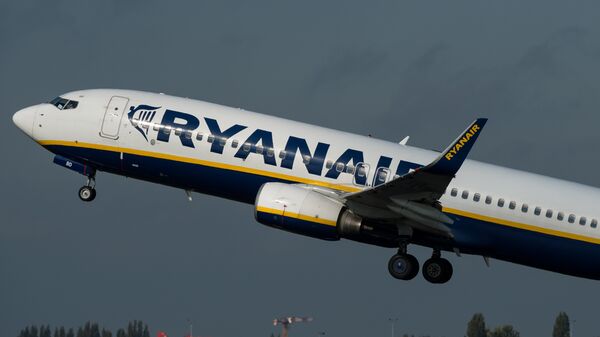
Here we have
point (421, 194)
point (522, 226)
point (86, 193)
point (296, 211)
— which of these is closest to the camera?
point (421, 194)

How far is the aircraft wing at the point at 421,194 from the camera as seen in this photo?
4284 cm

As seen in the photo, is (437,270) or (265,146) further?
(437,270)

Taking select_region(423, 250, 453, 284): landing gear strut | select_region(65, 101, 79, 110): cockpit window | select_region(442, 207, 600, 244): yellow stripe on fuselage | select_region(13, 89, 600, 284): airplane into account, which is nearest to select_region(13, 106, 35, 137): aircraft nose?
select_region(65, 101, 79, 110): cockpit window

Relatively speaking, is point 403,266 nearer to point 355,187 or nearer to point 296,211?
point 355,187

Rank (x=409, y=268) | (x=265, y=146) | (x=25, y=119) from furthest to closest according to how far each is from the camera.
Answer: (x=25, y=119) → (x=265, y=146) → (x=409, y=268)

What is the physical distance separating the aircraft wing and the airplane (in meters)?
0.06

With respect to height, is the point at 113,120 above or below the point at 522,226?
above

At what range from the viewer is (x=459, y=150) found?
42.8 meters

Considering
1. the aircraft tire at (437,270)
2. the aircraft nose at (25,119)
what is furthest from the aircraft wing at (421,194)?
the aircraft nose at (25,119)

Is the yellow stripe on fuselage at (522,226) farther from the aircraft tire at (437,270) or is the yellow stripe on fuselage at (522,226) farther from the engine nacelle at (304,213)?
the engine nacelle at (304,213)

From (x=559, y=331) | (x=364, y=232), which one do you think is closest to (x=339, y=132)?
(x=364, y=232)

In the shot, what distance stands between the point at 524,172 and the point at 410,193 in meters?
5.36

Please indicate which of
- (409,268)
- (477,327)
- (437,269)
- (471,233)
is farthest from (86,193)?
(477,327)

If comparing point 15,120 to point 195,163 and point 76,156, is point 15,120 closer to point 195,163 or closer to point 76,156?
point 76,156
